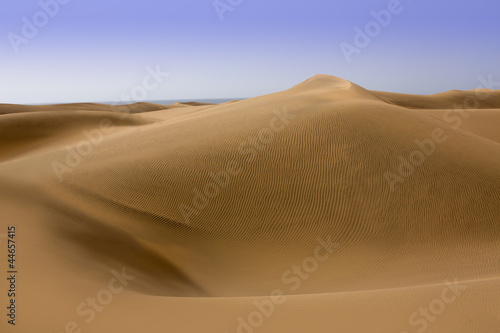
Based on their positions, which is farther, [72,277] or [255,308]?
[72,277]

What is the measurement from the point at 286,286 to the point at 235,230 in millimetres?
2081

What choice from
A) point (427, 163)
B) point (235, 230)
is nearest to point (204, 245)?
point (235, 230)

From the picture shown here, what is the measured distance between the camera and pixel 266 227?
847 centimetres

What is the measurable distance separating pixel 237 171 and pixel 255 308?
234 inches

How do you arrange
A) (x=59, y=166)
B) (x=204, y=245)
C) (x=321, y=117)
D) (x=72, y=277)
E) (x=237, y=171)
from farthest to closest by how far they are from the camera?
1. (x=321, y=117)
2. (x=59, y=166)
3. (x=237, y=171)
4. (x=204, y=245)
5. (x=72, y=277)

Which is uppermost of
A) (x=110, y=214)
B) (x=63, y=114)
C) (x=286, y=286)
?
(x=63, y=114)

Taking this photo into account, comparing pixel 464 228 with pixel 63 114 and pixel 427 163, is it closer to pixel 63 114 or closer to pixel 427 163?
pixel 427 163

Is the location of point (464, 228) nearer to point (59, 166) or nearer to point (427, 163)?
point (427, 163)

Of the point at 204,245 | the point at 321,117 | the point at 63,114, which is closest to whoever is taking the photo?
the point at 204,245

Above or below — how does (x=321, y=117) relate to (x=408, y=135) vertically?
above

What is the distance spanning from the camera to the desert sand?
3900 mm

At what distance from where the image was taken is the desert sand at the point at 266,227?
390cm

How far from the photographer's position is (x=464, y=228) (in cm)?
828

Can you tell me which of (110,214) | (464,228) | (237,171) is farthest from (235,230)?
(464,228)
